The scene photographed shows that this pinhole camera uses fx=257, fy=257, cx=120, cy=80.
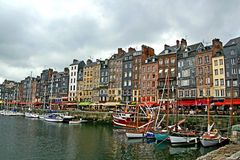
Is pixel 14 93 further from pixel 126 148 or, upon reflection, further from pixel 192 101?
pixel 126 148

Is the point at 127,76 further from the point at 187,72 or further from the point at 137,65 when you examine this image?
the point at 187,72

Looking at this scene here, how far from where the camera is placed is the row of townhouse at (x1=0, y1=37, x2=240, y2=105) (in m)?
54.4

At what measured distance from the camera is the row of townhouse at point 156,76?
54375 millimetres

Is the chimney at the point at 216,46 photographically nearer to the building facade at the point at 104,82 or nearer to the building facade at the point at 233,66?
the building facade at the point at 233,66

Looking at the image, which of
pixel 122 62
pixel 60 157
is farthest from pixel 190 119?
pixel 122 62

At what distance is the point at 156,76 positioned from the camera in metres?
69.0

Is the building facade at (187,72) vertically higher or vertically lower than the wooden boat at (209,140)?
higher

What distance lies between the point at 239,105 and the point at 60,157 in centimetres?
3732

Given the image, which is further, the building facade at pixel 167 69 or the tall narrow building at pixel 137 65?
the tall narrow building at pixel 137 65

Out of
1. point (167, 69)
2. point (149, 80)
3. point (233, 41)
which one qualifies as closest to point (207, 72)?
point (233, 41)

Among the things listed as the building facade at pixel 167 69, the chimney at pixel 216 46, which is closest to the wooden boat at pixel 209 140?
the chimney at pixel 216 46

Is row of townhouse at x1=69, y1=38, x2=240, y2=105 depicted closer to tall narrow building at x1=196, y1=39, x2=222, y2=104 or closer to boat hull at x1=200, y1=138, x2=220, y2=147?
tall narrow building at x1=196, y1=39, x2=222, y2=104

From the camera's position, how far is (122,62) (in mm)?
80438

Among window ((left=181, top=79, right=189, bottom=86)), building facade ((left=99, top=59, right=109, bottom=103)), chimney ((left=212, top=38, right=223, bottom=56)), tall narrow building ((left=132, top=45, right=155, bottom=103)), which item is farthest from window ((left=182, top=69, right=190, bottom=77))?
building facade ((left=99, top=59, right=109, bottom=103))
